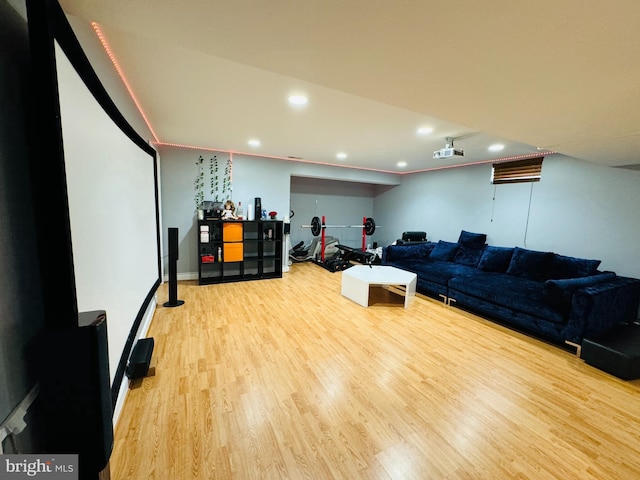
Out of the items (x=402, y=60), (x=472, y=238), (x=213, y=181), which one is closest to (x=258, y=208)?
(x=213, y=181)

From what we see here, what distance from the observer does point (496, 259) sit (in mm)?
4250

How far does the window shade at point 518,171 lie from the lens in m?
4.11

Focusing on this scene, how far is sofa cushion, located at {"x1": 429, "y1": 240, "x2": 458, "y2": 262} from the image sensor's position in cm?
499

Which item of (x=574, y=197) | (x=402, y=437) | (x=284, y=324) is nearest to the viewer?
(x=402, y=437)

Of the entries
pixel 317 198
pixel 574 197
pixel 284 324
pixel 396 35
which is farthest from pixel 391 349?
pixel 317 198

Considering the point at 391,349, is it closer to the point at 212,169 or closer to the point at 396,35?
the point at 396,35

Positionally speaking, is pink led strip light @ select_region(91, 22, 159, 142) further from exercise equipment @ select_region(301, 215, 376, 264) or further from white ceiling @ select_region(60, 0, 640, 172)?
exercise equipment @ select_region(301, 215, 376, 264)

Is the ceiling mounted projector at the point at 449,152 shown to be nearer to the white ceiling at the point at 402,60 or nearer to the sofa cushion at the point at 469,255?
the white ceiling at the point at 402,60

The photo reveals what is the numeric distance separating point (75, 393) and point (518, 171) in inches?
224

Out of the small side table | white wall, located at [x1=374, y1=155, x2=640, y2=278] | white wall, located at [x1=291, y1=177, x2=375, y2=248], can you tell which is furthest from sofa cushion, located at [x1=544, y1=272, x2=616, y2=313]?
white wall, located at [x1=291, y1=177, x2=375, y2=248]

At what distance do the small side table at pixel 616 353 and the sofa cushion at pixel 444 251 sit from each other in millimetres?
2450

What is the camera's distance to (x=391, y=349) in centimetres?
263

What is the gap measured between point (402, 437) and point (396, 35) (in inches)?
85.8

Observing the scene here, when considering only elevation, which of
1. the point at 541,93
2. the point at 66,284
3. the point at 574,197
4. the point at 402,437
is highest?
the point at 541,93
